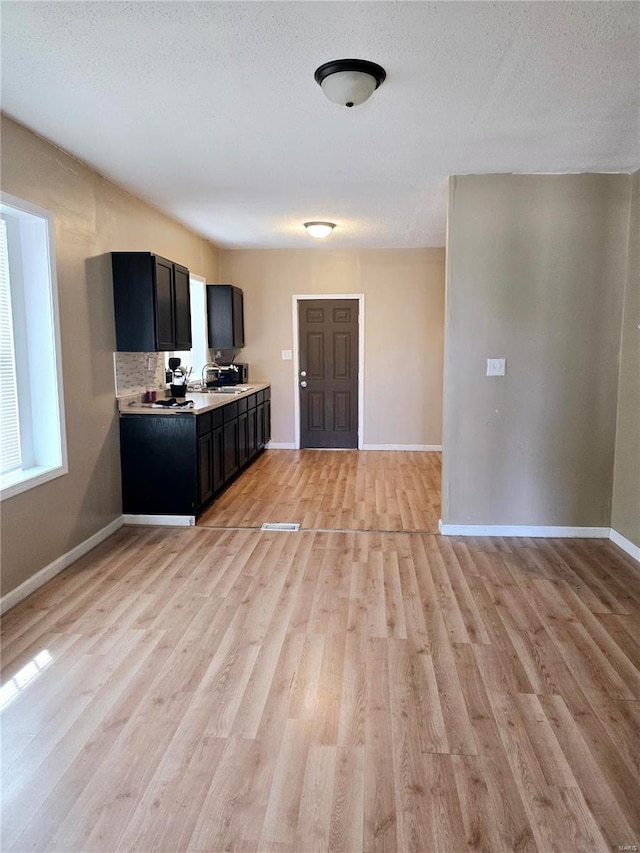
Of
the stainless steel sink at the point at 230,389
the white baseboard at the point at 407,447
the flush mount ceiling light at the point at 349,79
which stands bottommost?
the white baseboard at the point at 407,447

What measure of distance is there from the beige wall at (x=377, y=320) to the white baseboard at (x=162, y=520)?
3186 millimetres

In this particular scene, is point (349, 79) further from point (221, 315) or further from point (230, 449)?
point (221, 315)

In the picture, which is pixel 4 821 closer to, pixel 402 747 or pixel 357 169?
pixel 402 747

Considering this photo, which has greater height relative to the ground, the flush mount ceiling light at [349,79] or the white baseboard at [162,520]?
the flush mount ceiling light at [349,79]

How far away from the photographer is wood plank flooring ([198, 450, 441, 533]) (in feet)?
14.3

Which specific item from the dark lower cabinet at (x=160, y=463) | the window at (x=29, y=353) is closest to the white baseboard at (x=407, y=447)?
the dark lower cabinet at (x=160, y=463)

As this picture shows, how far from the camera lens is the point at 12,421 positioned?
3154mm

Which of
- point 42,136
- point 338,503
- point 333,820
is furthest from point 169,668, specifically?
point 42,136

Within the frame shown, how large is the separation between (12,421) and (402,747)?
2.70 meters

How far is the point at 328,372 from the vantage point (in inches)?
282

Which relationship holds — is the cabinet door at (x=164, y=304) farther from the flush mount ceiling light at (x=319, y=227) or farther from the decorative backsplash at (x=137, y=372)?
the flush mount ceiling light at (x=319, y=227)

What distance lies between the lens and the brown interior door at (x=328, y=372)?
7.05 m

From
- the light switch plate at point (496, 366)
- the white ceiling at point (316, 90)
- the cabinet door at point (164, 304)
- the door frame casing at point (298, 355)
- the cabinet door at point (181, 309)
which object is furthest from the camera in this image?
the door frame casing at point (298, 355)

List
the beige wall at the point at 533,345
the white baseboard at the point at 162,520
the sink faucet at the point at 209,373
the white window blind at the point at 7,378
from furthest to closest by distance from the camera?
the sink faucet at the point at 209,373
the white baseboard at the point at 162,520
the beige wall at the point at 533,345
the white window blind at the point at 7,378
